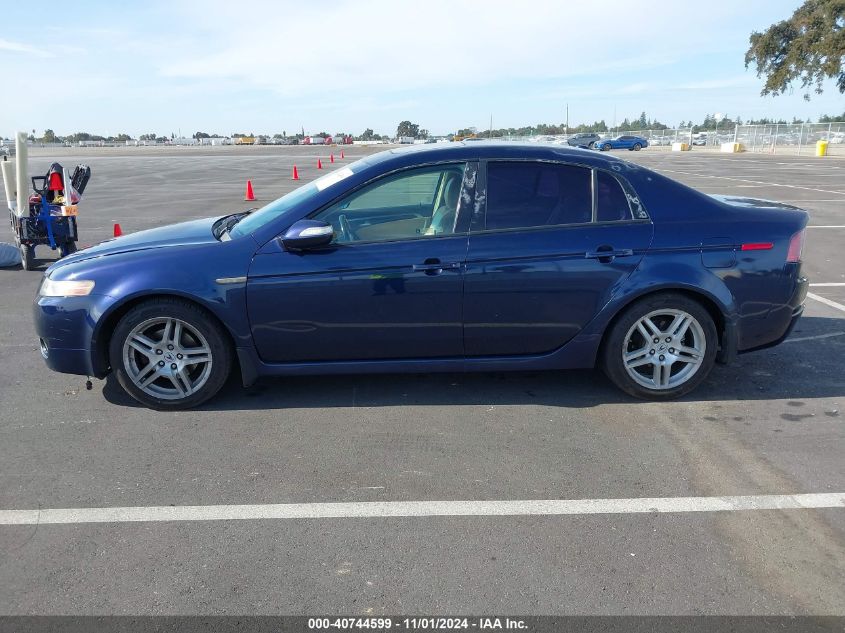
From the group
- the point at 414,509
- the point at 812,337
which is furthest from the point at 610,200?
the point at 812,337

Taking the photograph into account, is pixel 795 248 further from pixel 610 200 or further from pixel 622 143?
pixel 622 143

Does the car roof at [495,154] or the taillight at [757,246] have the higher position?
the car roof at [495,154]

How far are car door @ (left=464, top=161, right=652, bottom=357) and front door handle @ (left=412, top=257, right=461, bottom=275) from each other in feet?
0.31

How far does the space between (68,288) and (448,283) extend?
235 centimetres

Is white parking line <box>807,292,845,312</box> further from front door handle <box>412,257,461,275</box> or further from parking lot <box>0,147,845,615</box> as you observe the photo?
front door handle <box>412,257,461,275</box>

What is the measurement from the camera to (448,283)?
171 inches

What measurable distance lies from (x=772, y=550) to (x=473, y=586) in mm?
1320

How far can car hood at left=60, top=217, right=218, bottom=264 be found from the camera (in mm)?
4562

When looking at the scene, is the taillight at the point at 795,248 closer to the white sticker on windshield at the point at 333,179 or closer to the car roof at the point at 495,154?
the car roof at the point at 495,154

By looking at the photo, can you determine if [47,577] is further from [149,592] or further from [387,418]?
[387,418]

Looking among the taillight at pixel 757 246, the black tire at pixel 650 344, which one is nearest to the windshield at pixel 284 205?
the black tire at pixel 650 344

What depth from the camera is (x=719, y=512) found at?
3.32 metres

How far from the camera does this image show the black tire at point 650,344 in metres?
4.53

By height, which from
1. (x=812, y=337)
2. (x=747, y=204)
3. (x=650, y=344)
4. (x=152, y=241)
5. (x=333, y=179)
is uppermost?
(x=333, y=179)
